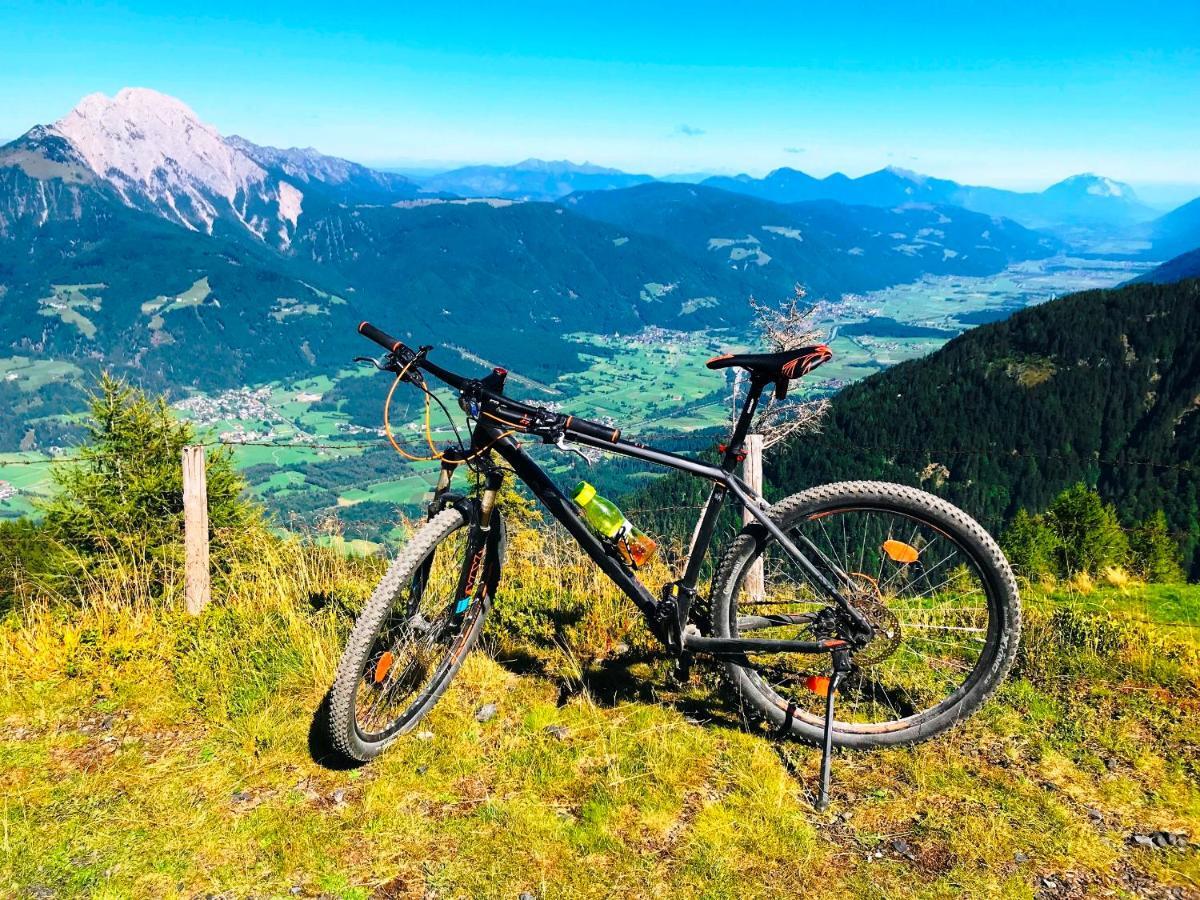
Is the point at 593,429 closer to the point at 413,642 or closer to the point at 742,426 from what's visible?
the point at 742,426

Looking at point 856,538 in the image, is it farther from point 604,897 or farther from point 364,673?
point 364,673

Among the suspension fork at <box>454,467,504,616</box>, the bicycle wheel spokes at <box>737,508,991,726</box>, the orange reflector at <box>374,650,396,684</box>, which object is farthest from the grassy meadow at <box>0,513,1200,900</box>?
the suspension fork at <box>454,467,504,616</box>

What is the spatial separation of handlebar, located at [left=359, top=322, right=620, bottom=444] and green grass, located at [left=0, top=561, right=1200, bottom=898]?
1.58 meters

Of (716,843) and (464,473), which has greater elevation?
(464,473)

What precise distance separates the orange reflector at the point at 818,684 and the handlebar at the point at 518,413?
156 centimetres

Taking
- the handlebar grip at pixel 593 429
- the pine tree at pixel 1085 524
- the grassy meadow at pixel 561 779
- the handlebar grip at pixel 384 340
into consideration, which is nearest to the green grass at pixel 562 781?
the grassy meadow at pixel 561 779

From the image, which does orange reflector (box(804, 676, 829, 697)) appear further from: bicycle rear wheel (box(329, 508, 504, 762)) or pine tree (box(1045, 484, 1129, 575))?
pine tree (box(1045, 484, 1129, 575))

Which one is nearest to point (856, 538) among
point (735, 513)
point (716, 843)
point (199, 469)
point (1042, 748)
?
point (735, 513)

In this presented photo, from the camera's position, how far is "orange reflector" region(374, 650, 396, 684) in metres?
3.43

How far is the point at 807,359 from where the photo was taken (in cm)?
331

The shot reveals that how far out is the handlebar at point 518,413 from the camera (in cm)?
334

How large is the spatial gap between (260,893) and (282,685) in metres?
1.54

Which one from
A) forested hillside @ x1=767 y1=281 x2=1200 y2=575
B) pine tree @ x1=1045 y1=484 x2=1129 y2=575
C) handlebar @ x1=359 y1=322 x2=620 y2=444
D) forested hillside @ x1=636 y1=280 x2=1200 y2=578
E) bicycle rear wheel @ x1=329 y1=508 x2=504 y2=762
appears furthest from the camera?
forested hillside @ x1=767 y1=281 x2=1200 y2=575

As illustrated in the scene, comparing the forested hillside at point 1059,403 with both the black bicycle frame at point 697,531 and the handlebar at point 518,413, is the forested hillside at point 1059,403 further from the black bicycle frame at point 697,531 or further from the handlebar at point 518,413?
the handlebar at point 518,413
